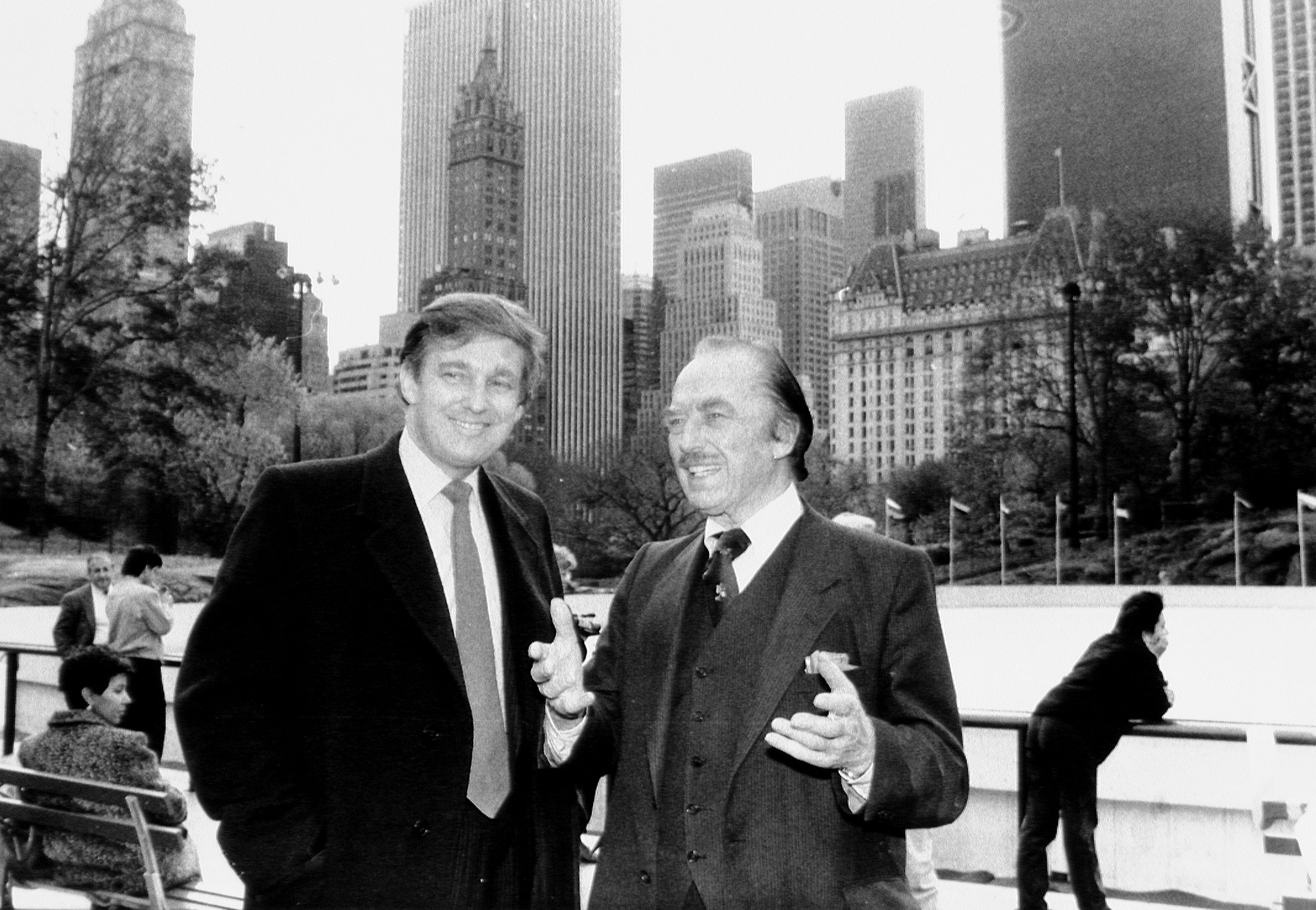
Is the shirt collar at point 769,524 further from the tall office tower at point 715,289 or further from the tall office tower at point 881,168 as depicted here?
the tall office tower at point 881,168

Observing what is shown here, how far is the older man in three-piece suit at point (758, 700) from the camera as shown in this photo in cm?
117

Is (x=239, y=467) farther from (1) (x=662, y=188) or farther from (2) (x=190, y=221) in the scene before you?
(1) (x=662, y=188)

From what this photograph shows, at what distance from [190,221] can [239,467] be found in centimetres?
92

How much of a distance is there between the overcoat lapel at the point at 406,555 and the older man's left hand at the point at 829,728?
1.56 ft

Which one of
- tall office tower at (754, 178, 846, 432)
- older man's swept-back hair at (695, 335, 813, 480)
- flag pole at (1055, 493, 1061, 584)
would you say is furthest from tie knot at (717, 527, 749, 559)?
flag pole at (1055, 493, 1061, 584)

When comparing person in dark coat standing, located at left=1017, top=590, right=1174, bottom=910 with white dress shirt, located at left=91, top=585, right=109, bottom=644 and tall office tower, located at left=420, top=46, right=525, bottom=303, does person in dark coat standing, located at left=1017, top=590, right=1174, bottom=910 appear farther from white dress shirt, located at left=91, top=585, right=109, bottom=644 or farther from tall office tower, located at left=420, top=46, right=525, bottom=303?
white dress shirt, located at left=91, top=585, right=109, bottom=644

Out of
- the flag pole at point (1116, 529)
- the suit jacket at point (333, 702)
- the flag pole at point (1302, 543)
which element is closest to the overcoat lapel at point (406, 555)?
the suit jacket at point (333, 702)

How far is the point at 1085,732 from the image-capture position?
2871 mm

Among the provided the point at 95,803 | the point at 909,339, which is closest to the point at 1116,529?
the point at 909,339

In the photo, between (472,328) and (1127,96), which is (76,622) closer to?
(472,328)

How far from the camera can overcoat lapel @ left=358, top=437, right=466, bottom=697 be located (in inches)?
53.4

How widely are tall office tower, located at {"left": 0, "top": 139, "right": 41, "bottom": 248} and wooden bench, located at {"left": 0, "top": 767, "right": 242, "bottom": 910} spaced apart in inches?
94.2

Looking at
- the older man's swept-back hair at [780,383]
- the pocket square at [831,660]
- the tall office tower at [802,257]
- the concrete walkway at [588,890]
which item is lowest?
the concrete walkway at [588,890]

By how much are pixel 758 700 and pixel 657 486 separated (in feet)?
9.29
